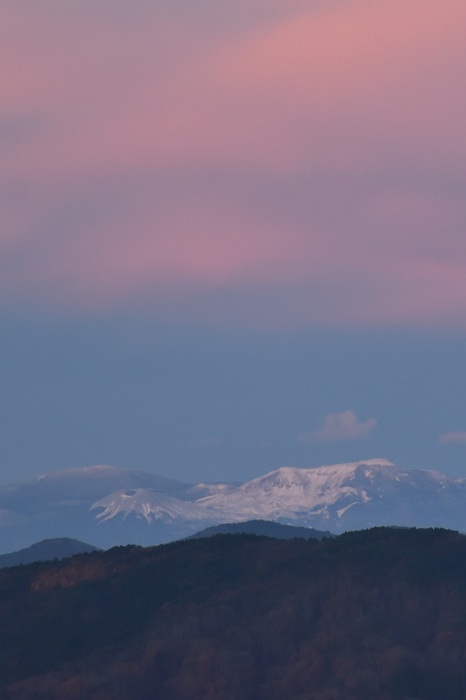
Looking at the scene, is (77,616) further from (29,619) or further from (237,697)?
(237,697)

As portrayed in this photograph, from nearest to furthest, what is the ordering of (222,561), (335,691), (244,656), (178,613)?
1. (335,691)
2. (244,656)
3. (178,613)
4. (222,561)

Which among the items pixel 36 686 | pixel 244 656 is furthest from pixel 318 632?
pixel 36 686

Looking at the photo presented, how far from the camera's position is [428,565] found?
102250 mm

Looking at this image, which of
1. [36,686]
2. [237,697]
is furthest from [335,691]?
[36,686]

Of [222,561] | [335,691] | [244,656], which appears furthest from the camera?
[222,561]

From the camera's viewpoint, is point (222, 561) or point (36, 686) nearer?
point (36, 686)

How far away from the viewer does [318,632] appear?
312 feet

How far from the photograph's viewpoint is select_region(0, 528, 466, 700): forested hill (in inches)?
3526

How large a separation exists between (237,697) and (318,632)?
28.9 feet

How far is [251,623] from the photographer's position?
9719cm

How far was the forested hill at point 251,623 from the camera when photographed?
3526 inches

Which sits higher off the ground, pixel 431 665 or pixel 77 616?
pixel 77 616

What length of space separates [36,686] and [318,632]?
19.2m

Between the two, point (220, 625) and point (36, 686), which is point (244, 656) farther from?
point (36, 686)
